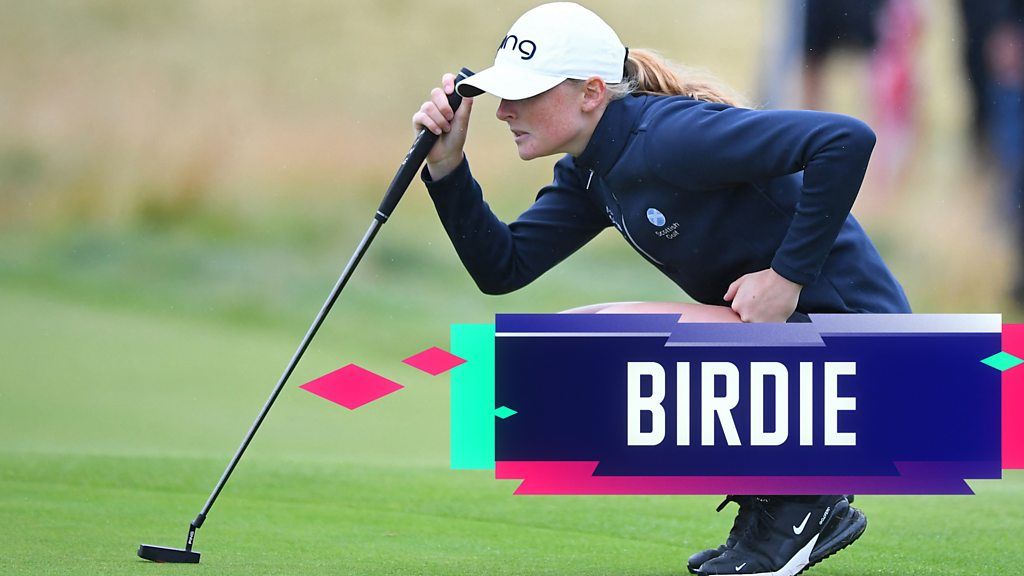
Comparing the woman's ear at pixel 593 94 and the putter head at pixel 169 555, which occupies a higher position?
the woman's ear at pixel 593 94

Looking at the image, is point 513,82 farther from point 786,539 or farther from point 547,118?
point 786,539

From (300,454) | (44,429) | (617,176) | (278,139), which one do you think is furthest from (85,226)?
(617,176)

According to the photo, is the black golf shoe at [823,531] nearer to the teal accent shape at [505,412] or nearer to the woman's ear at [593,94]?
the teal accent shape at [505,412]

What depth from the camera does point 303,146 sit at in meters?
7.35

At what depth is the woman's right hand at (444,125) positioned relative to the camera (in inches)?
86.6

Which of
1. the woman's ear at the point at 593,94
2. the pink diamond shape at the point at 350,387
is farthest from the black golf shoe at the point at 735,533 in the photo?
the woman's ear at the point at 593,94

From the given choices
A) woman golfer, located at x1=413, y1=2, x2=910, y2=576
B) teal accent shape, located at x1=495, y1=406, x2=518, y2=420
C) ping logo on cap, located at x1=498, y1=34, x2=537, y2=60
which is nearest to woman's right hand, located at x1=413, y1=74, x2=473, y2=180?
woman golfer, located at x1=413, y1=2, x2=910, y2=576

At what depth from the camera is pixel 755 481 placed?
208cm

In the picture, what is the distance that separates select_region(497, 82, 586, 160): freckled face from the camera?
6.95ft

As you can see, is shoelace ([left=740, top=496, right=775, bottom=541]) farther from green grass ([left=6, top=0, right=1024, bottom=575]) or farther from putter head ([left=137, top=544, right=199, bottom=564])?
green grass ([left=6, top=0, right=1024, bottom=575])

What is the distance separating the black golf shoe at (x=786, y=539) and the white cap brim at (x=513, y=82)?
69cm

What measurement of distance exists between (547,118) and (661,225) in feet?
0.76

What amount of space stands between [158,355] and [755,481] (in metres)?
3.99
